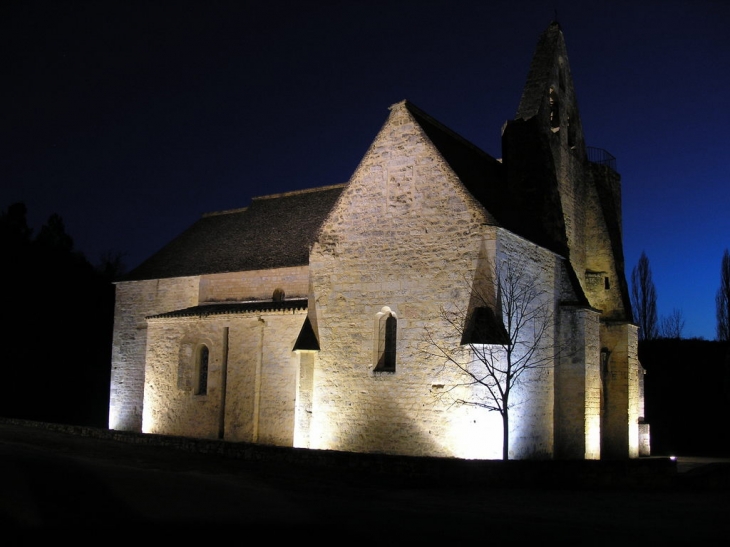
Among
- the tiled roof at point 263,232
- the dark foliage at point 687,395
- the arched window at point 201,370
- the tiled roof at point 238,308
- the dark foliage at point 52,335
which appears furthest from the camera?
the dark foliage at point 52,335

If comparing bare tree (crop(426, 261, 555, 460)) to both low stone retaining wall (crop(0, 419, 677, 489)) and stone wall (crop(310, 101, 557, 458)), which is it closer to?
stone wall (crop(310, 101, 557, 458))

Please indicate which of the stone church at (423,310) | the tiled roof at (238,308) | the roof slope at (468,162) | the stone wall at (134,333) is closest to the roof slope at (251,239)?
the stone church at (423,310)

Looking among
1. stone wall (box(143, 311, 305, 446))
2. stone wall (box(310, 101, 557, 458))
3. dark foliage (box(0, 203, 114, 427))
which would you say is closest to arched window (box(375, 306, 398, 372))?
stone wall (box(310, 101, 557, 458))

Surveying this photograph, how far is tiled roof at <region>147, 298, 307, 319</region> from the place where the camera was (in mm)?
24545

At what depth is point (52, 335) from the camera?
44188mm

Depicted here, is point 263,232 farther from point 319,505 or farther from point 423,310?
point 319,505

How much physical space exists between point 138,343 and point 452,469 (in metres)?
19.8

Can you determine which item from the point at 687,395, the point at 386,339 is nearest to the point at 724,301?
the point at 687,395

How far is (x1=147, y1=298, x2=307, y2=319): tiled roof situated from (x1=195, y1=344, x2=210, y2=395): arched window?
139 cm

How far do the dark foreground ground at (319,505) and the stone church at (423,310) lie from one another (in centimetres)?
353

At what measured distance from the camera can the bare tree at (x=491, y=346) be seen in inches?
722

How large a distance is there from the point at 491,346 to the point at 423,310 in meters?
2.27

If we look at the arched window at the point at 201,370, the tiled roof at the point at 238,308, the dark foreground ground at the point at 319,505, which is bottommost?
the dark foreground ground at the point at 319,505

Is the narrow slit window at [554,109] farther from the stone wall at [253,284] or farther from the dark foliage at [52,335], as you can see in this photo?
the dark foliage at [52,335]
